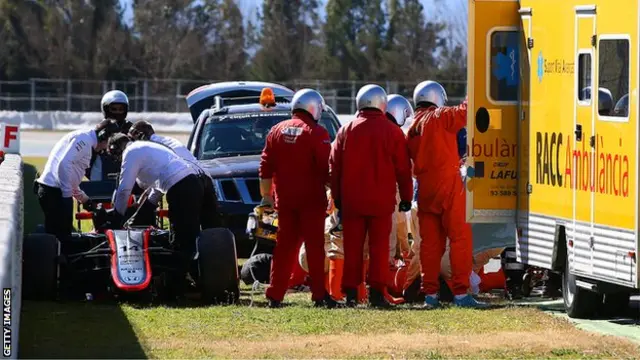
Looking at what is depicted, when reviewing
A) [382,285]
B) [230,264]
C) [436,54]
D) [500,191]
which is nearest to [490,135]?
[500,191]

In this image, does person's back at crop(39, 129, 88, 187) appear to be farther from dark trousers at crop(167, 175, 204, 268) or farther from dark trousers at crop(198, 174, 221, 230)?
dark trousers at crop(167, 175, 204, 268)

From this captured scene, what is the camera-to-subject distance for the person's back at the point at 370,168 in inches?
540

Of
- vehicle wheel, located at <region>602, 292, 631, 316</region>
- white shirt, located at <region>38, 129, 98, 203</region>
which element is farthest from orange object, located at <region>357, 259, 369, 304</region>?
white shirt, located at <region>38, 129, 98, 203</region>

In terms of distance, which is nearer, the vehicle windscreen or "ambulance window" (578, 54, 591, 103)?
"ambulance window" (578, 54, 591, 103)

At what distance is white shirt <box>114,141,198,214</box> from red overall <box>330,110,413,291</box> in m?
1.45

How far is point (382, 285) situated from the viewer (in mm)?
13750

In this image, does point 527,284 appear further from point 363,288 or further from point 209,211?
point 209,211

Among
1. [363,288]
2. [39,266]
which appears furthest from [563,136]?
[39,266]

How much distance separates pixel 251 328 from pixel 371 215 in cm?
193

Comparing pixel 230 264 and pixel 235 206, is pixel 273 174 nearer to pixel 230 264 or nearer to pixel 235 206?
pixel 230 264

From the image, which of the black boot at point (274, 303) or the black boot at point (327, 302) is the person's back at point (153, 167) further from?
the black boot at point (327, 302)

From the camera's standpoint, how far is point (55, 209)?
50.1ft

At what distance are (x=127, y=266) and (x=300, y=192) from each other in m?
1.59

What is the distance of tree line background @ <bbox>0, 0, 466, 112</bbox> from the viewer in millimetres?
70188
